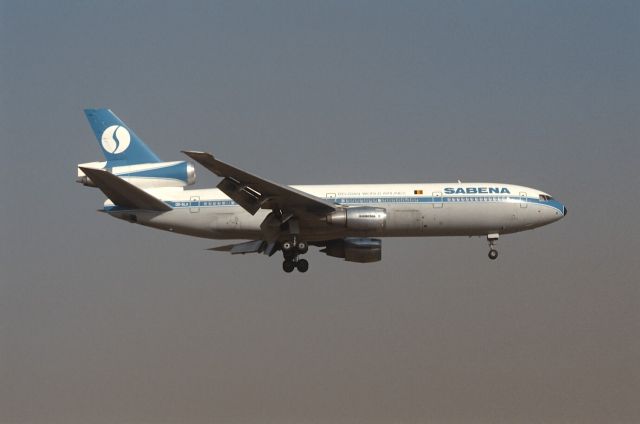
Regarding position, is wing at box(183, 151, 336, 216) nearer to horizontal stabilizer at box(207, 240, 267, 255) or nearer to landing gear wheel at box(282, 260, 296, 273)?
landing gear wheel at box(282, 260, 296, 273)

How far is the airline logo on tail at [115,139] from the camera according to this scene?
46094 mm

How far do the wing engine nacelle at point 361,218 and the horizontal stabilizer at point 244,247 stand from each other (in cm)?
601

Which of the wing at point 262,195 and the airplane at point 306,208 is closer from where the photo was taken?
the wing at point 262,195

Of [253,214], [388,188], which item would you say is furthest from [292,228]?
[388,188]

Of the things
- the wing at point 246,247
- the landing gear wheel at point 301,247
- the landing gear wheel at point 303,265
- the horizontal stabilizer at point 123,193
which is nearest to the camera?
the horizontal stabilizer at point 123,193

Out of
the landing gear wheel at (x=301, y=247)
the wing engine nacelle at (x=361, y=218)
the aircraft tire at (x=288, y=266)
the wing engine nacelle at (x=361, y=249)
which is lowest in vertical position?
the aircraft tire at (x=288, y=266)

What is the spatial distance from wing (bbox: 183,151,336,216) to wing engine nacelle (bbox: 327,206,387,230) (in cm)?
49

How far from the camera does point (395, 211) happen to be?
1674 inches

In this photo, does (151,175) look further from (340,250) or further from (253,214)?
(340,250)

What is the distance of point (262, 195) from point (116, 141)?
8.88 metres

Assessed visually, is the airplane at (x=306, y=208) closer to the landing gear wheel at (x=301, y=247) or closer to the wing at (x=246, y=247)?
the landing gear wheel at (x=301, y=247)

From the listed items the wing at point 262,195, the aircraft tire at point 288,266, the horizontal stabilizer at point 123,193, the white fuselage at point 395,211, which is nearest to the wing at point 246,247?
the aircraft tire at point 288,266

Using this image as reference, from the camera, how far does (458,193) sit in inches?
1697

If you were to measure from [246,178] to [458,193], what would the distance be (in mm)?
9436
